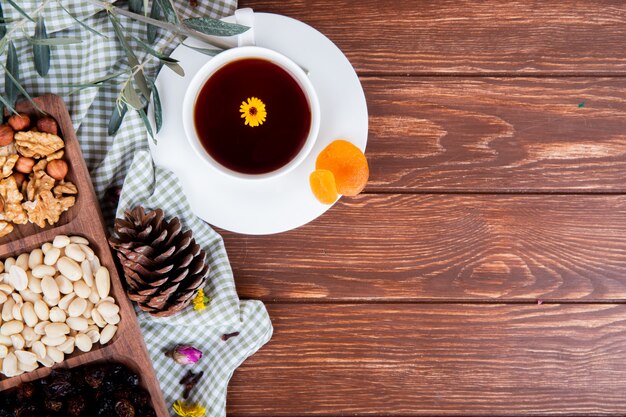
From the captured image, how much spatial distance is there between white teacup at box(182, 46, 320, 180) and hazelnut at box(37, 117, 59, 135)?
223 mm

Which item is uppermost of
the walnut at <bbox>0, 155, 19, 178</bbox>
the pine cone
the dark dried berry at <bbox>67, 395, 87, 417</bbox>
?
the walnut at <bbox>0, 155, 19, 178</bbox>

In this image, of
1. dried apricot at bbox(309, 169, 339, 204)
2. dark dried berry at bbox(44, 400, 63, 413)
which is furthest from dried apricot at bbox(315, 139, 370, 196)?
dark dried berry at bbox(44, 400, 63, 413)

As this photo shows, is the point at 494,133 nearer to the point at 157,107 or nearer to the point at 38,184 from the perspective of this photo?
the point at 157,107

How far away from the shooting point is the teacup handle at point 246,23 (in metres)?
1.00

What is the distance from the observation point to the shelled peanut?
1.05 meters

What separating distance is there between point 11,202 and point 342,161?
0.56 metres

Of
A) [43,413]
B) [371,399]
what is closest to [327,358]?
[371,399]

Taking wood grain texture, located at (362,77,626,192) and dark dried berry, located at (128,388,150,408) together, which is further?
wood grain texture, located at (362,77,626,192)

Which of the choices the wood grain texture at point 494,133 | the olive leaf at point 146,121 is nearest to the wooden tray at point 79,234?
the olive leaf at point 146,121

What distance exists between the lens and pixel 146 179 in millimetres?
1110

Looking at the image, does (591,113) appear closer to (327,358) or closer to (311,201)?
(311,201)

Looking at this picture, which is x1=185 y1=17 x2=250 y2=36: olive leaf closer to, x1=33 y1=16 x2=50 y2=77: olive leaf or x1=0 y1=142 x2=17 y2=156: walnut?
x1=33 y1=16 x2=50 y2=77: olive leaf

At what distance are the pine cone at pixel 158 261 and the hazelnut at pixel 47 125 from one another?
184 mm

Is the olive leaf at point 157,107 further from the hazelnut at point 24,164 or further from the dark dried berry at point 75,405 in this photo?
the dark dried berry at point 75,405
